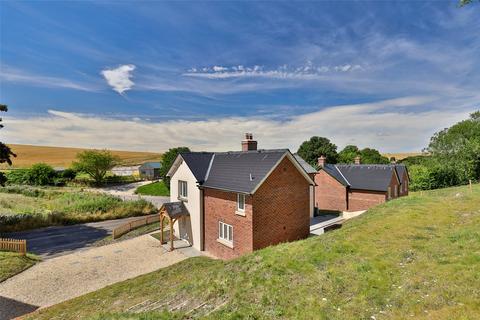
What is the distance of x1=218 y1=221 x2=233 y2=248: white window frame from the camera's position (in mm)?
18484

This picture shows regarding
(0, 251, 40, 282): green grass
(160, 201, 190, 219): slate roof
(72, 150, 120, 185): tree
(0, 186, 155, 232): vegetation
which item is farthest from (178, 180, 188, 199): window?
(72, 150, 120, 185): tree

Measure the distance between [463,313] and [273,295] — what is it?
4877 mm

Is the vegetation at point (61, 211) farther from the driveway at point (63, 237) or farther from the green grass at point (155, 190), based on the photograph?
the green grass at point (155, 190)

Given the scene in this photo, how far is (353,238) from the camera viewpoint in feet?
43.5

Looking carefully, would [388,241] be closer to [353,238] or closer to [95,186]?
[353,238]

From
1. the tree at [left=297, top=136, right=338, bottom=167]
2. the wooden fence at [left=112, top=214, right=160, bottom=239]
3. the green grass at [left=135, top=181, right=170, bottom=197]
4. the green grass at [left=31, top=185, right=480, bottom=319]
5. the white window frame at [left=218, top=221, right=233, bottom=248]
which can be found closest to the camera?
the green grass at [left=31, top=185, right=480, bottom=319]

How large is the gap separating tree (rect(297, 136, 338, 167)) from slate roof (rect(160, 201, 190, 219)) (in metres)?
47.5

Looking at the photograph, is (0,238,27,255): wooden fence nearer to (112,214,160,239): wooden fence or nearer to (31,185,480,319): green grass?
(112,214,160,239): wooden fence

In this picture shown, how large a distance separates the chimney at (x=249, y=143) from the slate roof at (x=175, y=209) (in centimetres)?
769

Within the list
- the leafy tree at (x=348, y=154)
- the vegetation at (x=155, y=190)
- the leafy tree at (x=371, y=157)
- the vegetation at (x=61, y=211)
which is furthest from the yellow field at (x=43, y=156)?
the leafy tree at (x=371, y=157)

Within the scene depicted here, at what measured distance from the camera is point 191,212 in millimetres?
22234

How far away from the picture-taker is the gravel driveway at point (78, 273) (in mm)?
13922

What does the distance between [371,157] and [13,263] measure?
79.4 meters

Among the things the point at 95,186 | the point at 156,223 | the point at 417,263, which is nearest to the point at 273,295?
the point at 417,263
